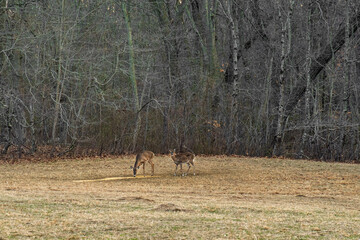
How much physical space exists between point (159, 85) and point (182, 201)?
19.2m

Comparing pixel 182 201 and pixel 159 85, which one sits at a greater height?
pixel 159 85

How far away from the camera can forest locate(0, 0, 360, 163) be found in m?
24.0

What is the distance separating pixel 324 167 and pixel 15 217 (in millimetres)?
13054

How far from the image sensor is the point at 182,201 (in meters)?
11.2

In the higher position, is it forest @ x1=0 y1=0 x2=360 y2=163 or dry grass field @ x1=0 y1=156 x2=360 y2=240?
forest @ x1=0 y1=0 x2=360 y2=163

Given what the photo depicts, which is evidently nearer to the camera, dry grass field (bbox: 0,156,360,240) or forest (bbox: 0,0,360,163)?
dry grass field (bbox: 0,156,360,240)

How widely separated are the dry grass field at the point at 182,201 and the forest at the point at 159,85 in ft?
12.9

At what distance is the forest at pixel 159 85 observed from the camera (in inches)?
945

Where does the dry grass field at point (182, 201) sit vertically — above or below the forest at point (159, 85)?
below

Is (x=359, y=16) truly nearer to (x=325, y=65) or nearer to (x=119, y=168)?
(x=325, y=65)

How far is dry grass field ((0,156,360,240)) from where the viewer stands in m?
7.80

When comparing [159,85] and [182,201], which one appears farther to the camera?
[159,85]

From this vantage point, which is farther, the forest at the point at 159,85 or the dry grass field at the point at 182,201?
the forest at the point at 159,85

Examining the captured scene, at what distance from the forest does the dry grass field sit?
3.93m
